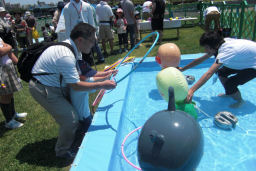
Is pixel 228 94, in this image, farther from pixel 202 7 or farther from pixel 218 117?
pixel 202 7

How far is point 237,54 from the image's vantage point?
3.92 m

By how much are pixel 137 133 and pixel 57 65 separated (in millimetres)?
1899

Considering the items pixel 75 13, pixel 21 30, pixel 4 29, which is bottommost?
pixel 4 29

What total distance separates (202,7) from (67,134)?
604 inches

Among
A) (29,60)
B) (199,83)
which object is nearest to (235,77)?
(199,83)

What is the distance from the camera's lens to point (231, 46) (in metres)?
3.92

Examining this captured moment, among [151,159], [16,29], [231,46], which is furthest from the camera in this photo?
[16,29]

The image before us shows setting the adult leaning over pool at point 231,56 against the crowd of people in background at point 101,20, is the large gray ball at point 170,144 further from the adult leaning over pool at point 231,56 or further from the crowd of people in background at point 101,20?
the crowd of people in background at point 101,20

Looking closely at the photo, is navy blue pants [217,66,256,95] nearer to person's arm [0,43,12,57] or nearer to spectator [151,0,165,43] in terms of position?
person's arm [0,43,12,57]

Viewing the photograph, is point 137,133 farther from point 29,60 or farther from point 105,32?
point 105,32

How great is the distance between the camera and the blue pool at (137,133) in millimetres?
2967

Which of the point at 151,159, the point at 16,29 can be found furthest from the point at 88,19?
the point at 16,29

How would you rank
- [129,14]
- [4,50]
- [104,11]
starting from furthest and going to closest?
[129,14]
[104,11]
[4,50]

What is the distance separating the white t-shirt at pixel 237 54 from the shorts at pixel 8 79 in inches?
151
